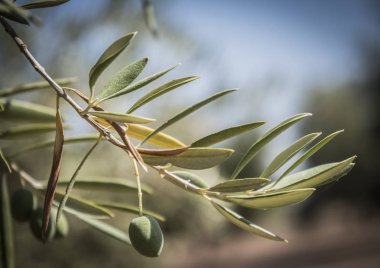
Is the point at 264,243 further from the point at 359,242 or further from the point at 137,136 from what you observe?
the point at 137,136

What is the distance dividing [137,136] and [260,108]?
8260 millimetres

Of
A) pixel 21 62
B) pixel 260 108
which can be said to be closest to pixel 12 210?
pixel 21 62

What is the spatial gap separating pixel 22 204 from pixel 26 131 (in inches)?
4.4

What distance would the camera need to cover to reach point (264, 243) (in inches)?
696

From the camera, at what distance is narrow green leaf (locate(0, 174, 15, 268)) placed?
627mm

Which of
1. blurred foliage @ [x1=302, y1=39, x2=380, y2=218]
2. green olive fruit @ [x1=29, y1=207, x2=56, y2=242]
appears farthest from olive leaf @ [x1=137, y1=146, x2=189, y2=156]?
blurred foliage @ [x1=302, y1=39, x2=380, y2=218]

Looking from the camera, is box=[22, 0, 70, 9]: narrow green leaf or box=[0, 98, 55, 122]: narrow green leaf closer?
box=[22, 0, 70, 9]: narrow green leaf

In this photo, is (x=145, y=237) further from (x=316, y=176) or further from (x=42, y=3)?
(x=42, y=3)

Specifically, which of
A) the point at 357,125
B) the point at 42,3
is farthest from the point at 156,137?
the point at 357,125

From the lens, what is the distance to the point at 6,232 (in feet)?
2.10

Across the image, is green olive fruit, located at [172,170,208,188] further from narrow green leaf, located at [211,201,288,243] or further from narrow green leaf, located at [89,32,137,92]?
narrow green leaf, located at [89,32,137,92]

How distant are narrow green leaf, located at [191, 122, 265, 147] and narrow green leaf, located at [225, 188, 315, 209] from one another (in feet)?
0.21

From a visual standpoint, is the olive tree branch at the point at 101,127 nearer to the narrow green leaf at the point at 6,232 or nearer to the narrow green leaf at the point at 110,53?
the narrow green leaf at the point at 110,53

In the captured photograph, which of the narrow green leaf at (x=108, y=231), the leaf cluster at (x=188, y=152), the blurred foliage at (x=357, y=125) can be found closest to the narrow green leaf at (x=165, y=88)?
the leaf cluster at (x=188, y=152)
